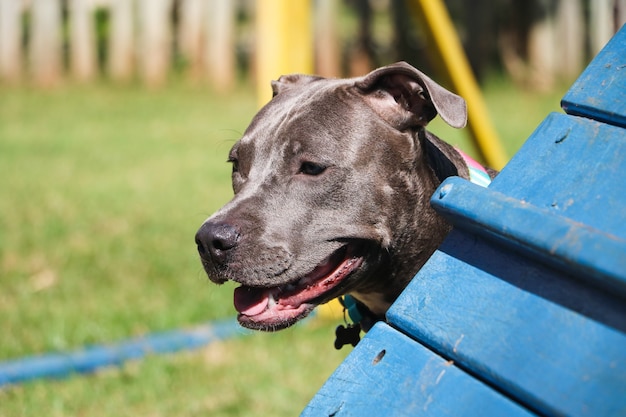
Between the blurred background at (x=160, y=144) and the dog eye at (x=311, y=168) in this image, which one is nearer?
the dog eye at (x=311, y=168)

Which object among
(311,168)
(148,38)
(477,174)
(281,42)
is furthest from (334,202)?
(148,38)

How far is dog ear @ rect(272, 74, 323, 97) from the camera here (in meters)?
3.94

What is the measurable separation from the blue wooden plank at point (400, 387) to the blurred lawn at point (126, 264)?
1.98 metres

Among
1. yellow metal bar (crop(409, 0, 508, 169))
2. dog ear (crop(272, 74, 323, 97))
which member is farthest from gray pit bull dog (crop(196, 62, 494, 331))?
yellow metal bar (crop(409, 0, 508, 169))

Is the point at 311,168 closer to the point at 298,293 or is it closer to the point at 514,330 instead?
the point at 298,293

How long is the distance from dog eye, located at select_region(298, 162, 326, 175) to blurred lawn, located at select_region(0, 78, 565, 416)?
1176mm

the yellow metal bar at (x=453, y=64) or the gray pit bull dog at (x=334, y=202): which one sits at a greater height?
the gray pit bull dog at (x=334, y=202)

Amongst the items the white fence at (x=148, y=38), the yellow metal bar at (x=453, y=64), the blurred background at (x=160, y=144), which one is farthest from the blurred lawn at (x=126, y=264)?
the yellow metal bar at (x=453, y=64)

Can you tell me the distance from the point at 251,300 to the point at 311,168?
0.56 m

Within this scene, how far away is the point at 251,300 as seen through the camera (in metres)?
3.34

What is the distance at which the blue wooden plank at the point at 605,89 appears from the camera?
242 cm

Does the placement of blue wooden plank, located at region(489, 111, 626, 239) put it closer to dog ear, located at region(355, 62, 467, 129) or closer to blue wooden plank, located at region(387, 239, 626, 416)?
blue wooden plank, located at region(387, 239, 626, 416)

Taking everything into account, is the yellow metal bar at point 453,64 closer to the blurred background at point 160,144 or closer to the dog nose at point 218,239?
the blurred background at point 160,144

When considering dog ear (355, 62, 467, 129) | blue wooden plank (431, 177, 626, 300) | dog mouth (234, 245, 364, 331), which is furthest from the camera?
dog ear (355, 62, 467, 129)
